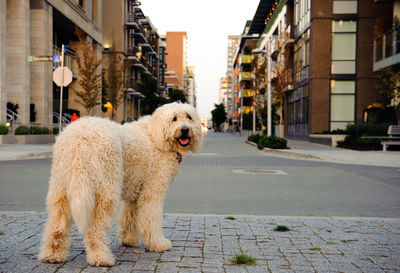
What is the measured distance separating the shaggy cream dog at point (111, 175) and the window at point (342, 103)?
26.4m

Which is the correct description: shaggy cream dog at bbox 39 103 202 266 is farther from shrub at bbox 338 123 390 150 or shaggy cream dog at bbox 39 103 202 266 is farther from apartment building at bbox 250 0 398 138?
apartment building at bbox 250 0 398 138

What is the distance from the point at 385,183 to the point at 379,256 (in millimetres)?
6166

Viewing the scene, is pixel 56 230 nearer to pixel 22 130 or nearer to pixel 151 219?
pixel 151 219

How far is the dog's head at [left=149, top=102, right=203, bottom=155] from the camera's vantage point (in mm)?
3801

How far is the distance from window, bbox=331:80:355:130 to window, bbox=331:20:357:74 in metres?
0.96

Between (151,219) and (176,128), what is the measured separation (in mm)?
953

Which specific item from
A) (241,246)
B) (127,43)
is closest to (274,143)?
(241,246)

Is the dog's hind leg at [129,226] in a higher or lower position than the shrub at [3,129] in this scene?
lower

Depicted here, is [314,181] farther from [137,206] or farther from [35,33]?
[35,33]

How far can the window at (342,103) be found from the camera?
28109 millimetres

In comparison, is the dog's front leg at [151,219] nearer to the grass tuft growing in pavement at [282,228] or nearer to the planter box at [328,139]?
the grass tuft growing in pavement at [282,228]

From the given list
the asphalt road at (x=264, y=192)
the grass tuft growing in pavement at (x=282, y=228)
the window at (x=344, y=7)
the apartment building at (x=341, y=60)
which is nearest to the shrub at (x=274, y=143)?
the apartment building at (x=341, y=60)

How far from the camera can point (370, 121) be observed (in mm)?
24109

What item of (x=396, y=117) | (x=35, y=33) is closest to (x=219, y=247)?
(x=396, y=117)
